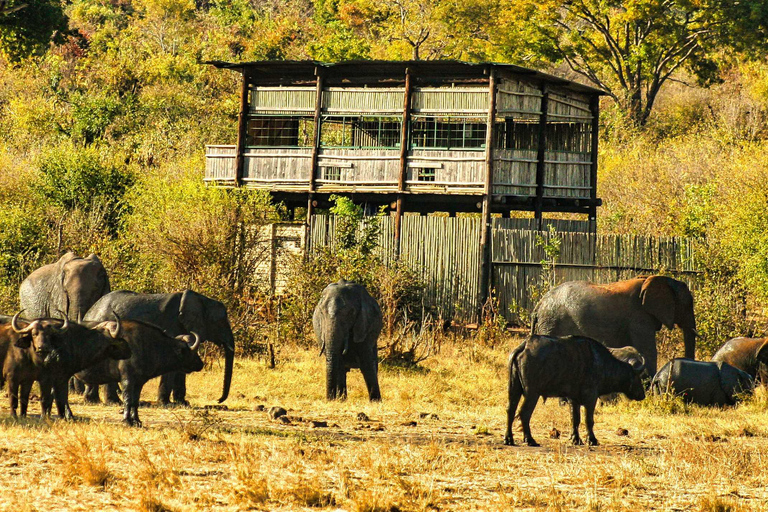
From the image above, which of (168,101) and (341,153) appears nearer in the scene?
(341,153)

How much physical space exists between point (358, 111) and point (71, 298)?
13664 millimetres

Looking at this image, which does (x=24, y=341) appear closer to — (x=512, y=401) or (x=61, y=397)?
(x=61, y=397)

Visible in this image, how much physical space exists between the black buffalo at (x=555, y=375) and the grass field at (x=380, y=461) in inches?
15.7

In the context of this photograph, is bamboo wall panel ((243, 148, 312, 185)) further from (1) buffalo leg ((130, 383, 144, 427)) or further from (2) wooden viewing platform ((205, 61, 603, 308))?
(1) buffalo leg ((130, 383, 144, 427))

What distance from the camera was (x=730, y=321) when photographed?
2297 cm

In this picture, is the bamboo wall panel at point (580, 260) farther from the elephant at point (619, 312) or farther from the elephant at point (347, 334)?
the elephant at point (347, 334)

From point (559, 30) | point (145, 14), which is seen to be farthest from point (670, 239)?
point (145, 14)

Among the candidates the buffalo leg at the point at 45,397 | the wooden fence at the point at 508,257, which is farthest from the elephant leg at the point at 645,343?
the buffalo leg at the point at 45,397

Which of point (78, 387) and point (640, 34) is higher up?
point (640, 34)

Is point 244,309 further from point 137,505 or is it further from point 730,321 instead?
point 137,505

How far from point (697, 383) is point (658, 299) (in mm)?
2221

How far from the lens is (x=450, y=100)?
29.1 m

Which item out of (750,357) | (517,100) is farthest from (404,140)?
(750,357)

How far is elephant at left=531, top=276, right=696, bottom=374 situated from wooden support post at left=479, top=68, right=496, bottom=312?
8193 millimetres
